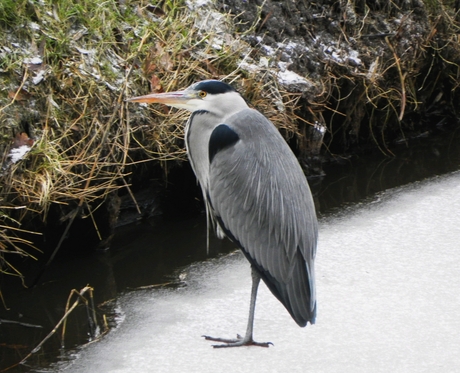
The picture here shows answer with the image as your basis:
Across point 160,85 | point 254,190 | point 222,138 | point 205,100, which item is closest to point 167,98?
point 205,100

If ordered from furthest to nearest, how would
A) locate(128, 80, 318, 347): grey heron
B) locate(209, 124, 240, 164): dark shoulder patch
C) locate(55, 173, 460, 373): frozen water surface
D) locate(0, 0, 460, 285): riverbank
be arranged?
locate(0, 0, 460, 285): riverbank < locate(209, 124, 240, 164): dark shoulder patch < locate(128, 80, 318, 347): grey heron < locate(55, 173, 460, 373): frozen water surface

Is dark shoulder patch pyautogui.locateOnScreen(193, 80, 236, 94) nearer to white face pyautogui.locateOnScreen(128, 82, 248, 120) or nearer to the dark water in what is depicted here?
white face pyautogui.locateOnScreen(128, 82, 248, 120)

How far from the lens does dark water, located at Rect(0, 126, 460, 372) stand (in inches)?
149

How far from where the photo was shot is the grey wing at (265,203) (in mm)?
3584

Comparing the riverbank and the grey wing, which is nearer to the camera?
the grey wing

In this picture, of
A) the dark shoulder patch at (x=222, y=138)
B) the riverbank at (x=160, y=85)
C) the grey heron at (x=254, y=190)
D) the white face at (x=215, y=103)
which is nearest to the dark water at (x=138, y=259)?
the riverbank at (x=160, y=85)

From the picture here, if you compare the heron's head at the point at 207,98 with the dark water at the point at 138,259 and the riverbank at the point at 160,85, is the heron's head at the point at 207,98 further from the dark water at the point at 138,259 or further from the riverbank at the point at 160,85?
the dark water at the point at 138,259

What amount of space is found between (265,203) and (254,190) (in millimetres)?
82

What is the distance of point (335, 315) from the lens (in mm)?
3734

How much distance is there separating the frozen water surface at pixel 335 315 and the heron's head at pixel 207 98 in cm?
97

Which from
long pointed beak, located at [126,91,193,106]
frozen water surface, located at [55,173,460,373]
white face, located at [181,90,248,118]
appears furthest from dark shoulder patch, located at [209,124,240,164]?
frozen water surface, located at [55,173,460,373]

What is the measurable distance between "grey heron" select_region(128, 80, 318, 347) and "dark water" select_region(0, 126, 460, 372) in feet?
2.52

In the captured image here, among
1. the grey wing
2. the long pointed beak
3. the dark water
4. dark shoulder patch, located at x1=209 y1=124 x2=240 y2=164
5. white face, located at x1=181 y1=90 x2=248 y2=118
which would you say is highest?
the long pointed beak

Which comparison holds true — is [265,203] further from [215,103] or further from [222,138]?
[215,103]
